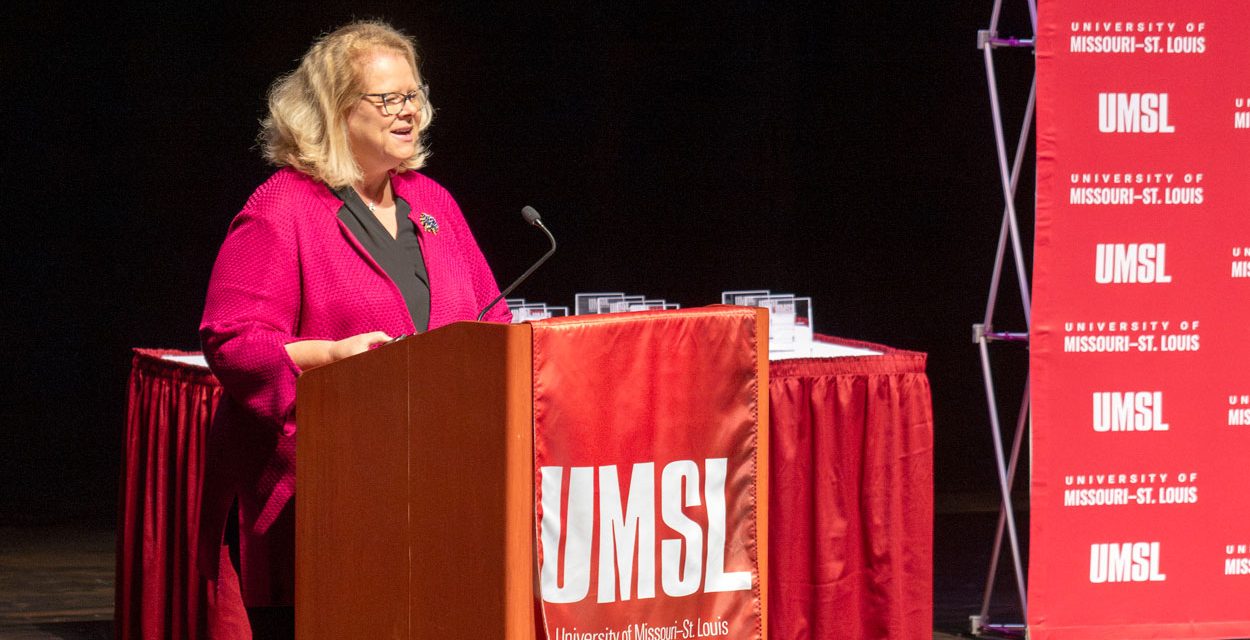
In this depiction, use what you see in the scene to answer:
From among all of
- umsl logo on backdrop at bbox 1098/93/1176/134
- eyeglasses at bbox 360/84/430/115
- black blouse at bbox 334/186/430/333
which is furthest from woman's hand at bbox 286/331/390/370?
umsl logo on backdrop at bbox 1098/93/1176/134

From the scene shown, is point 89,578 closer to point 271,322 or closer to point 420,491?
point 271,322

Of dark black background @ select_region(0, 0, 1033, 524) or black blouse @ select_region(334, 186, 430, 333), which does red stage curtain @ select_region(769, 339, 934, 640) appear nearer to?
black blouse @ select_region(334, 186, 430, 333)

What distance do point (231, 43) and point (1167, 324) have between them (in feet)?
12.3

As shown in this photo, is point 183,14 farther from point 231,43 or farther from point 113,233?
point 113,233

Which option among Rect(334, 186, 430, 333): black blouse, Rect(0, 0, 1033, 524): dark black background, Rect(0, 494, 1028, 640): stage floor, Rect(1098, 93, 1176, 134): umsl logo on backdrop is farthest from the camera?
Rect(0, 0, 1033, 524): dark black background

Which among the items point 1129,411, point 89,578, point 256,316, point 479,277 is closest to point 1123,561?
point 1129,411

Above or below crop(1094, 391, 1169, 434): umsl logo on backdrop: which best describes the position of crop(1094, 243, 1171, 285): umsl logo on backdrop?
above

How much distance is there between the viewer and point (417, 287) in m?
2.42

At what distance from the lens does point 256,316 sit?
2.26m

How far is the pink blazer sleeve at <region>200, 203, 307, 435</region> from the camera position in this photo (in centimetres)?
223

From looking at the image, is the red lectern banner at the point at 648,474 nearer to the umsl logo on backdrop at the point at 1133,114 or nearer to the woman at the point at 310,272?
the woman at the point at 310,272

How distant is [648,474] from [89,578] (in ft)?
10.1

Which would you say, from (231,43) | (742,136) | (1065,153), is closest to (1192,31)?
(1065,153)

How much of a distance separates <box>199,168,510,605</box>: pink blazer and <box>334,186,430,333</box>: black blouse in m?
0.02
